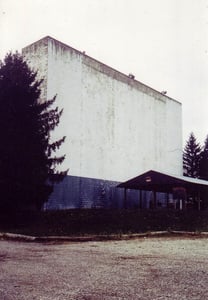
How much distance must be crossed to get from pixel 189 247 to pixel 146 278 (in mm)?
4117

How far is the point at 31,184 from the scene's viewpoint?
18500 mm

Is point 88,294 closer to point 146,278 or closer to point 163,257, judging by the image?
point 146,278

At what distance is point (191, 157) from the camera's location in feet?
191

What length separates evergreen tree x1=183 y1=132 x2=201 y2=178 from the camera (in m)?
56.5

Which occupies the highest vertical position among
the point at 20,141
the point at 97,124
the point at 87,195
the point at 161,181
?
the point at 97,124

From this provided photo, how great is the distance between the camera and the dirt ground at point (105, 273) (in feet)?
14.8

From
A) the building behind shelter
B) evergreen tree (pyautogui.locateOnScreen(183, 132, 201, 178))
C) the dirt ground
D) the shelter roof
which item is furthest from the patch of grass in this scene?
evergreen tree (pyautogui.locateOnScreen(183, 132, 201, 178))

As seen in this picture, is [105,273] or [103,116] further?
[103,116]

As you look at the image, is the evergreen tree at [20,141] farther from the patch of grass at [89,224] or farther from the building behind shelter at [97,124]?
the building behind shelter at [97,124]

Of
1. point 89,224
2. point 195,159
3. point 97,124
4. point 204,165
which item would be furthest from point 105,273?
point 195,159

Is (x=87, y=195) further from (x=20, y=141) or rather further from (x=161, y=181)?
(x=20, y=141)

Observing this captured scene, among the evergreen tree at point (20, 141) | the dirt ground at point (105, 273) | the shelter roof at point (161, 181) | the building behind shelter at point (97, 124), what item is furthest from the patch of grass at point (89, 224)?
the shelter roof at point (161, 181)

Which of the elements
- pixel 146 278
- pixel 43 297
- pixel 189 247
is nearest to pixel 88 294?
pixel 43 297

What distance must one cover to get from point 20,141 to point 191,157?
43.5 m
